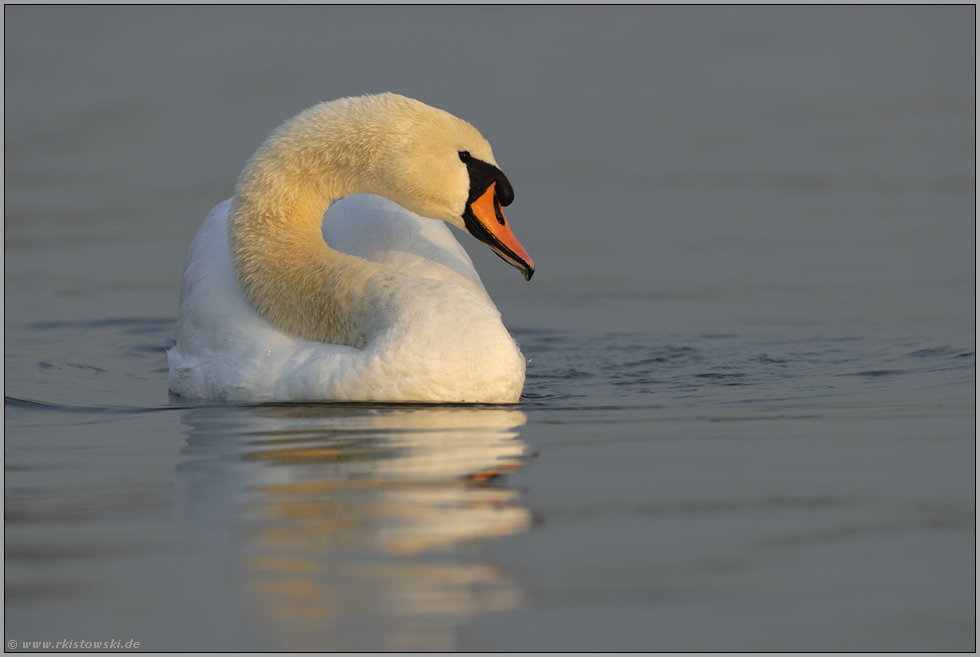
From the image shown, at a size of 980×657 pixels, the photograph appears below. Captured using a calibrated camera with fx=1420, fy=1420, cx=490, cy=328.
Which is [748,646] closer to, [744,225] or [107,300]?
[107,300]

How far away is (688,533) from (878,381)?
3363mm

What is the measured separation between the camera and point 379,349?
6961 millimetres

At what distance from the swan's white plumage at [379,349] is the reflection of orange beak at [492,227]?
301mm

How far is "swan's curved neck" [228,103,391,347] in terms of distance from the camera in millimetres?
7523

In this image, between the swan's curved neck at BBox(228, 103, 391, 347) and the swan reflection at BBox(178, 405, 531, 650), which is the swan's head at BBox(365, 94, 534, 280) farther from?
the swan reflection at BBox(178, 405, 531, 650)

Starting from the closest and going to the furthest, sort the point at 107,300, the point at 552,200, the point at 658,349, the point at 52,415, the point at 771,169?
the point at 52,415 < the point at 658,349 < the point at 107,300 < the point at 552,200 < the point at 771,169

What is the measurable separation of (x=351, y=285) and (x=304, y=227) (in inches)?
24.6

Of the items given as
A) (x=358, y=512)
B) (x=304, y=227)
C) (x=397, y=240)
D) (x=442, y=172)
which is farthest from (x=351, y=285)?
(x=358, y=512)

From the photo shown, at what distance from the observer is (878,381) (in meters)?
7.76

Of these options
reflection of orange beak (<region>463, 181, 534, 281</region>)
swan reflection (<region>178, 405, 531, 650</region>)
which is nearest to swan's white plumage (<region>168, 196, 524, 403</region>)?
swan reflection (<region>178, 405, 531, 650</region>)

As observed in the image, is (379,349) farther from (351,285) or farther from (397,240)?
(397,240)

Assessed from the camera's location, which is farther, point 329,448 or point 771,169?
point 771,169

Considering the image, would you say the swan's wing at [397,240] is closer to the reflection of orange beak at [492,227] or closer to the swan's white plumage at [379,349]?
the swan's white plumage at [379,349]

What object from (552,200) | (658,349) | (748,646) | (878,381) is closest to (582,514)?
(748,646)
